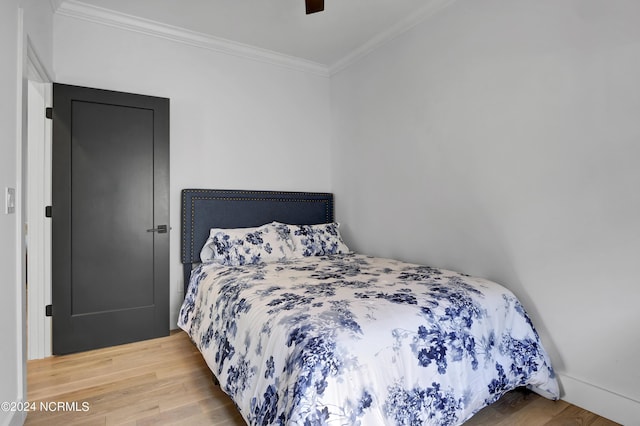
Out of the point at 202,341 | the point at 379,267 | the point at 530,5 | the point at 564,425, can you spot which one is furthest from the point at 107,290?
the point at 530,5

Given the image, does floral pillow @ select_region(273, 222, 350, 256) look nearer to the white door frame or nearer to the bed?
the bed

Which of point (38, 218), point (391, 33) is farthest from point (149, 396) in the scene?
point (391, 33)

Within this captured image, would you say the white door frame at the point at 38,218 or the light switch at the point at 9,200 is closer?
the light switch at the point at 9,200

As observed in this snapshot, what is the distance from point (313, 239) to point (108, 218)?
5.92 ft

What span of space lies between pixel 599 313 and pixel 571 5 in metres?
1.77

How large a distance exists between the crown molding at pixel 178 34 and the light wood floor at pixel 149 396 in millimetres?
2757

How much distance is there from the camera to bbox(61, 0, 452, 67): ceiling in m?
2.65

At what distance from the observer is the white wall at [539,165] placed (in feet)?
5.66

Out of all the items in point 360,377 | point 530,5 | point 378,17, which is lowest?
point 360,377

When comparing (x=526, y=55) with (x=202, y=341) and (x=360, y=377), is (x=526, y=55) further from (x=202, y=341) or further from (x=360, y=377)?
(x=202, y=341)

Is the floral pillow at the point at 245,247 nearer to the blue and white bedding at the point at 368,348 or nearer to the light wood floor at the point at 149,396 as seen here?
the blue and white bedding at the point at 368,348

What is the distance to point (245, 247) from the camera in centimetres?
293

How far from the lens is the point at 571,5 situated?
6.22 feet

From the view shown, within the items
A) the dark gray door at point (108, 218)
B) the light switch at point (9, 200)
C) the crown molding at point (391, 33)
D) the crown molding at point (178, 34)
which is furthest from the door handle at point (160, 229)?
the crown molding at point (391, 33)
